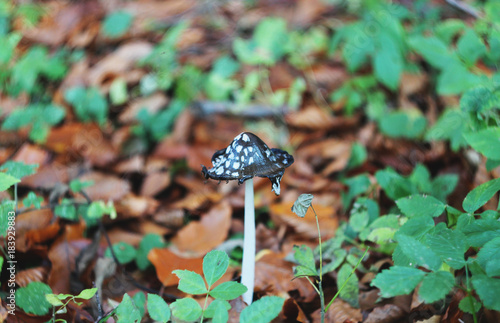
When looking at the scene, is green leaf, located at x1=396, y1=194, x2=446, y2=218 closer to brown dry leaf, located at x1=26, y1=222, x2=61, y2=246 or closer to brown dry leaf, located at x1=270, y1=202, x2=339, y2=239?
brown dry leaf, located at x1=270, y1=202, x2=339, y2=239

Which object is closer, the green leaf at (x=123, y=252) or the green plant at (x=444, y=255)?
the green plant at (x=444, y=255)

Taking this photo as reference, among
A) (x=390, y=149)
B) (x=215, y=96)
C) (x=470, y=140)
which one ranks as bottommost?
(x=390, y=149)

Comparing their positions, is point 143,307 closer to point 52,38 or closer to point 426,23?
point 426,23

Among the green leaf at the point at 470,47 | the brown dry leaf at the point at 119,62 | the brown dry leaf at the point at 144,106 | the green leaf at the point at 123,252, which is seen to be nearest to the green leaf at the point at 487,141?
the green leaf at the point at 470,47

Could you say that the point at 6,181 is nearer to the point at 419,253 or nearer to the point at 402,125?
the point at 419,253

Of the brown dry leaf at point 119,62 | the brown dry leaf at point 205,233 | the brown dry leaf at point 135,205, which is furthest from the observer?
the brown dry leaf at point 119,62

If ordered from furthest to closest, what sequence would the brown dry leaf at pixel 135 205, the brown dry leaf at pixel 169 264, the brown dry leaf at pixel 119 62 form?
the brown dry leaf at pixel 119 62, the brown dry leaf at pixel 135 205, the brown dry leaf at pixel 169 264

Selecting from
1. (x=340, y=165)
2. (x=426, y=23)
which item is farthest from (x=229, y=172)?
(x=426, y=23)

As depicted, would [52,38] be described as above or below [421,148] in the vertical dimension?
above

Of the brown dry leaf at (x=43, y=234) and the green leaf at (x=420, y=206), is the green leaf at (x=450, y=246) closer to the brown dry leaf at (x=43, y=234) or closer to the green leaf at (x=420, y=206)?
the green leaf at (x=420, y=206)
